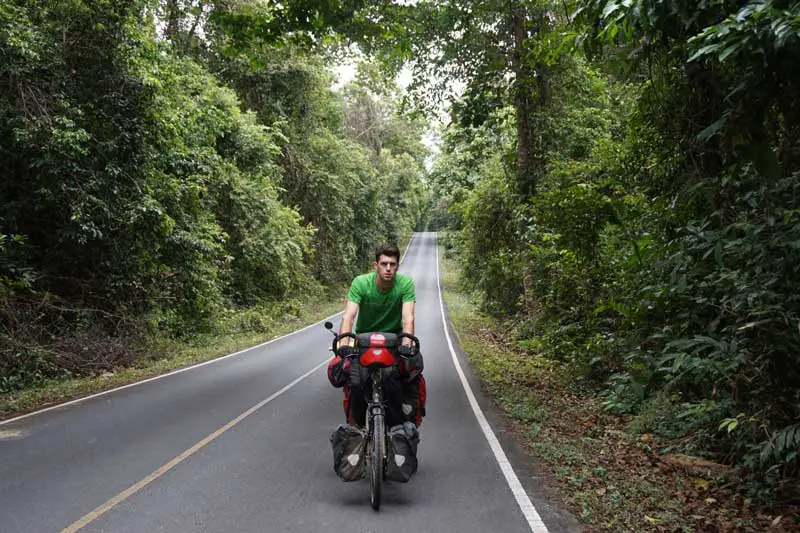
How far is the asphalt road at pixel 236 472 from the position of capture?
4.82 m

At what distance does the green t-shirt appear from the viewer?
5645mm

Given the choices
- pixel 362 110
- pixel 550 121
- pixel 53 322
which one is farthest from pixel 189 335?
pixel 362 110

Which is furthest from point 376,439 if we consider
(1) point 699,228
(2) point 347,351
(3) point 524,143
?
(3) point 524,143

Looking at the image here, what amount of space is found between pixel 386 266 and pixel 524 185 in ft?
41.6

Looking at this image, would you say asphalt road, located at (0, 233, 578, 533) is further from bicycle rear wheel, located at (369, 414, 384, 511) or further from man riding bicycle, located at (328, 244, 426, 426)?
man riding bicycle, located at (328, 244, 426, 426)

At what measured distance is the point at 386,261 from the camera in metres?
5.37

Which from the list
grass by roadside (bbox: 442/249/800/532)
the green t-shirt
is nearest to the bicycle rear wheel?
the green t-shirt

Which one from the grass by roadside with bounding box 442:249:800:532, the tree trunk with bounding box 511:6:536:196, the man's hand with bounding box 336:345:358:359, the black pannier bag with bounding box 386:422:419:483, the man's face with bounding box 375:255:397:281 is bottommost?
the grass by roadside with bounding box 442:249:800:532

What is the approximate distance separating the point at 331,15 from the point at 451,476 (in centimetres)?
717

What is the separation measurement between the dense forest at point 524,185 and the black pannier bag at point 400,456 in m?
2.56

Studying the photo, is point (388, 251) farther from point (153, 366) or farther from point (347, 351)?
point (153, 366)

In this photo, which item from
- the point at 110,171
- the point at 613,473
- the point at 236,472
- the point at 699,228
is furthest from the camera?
the point at 110,171

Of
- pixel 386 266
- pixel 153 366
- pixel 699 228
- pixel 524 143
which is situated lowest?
pixel 153 366

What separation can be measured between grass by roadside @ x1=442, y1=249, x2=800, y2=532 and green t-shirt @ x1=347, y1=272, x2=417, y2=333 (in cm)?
218
